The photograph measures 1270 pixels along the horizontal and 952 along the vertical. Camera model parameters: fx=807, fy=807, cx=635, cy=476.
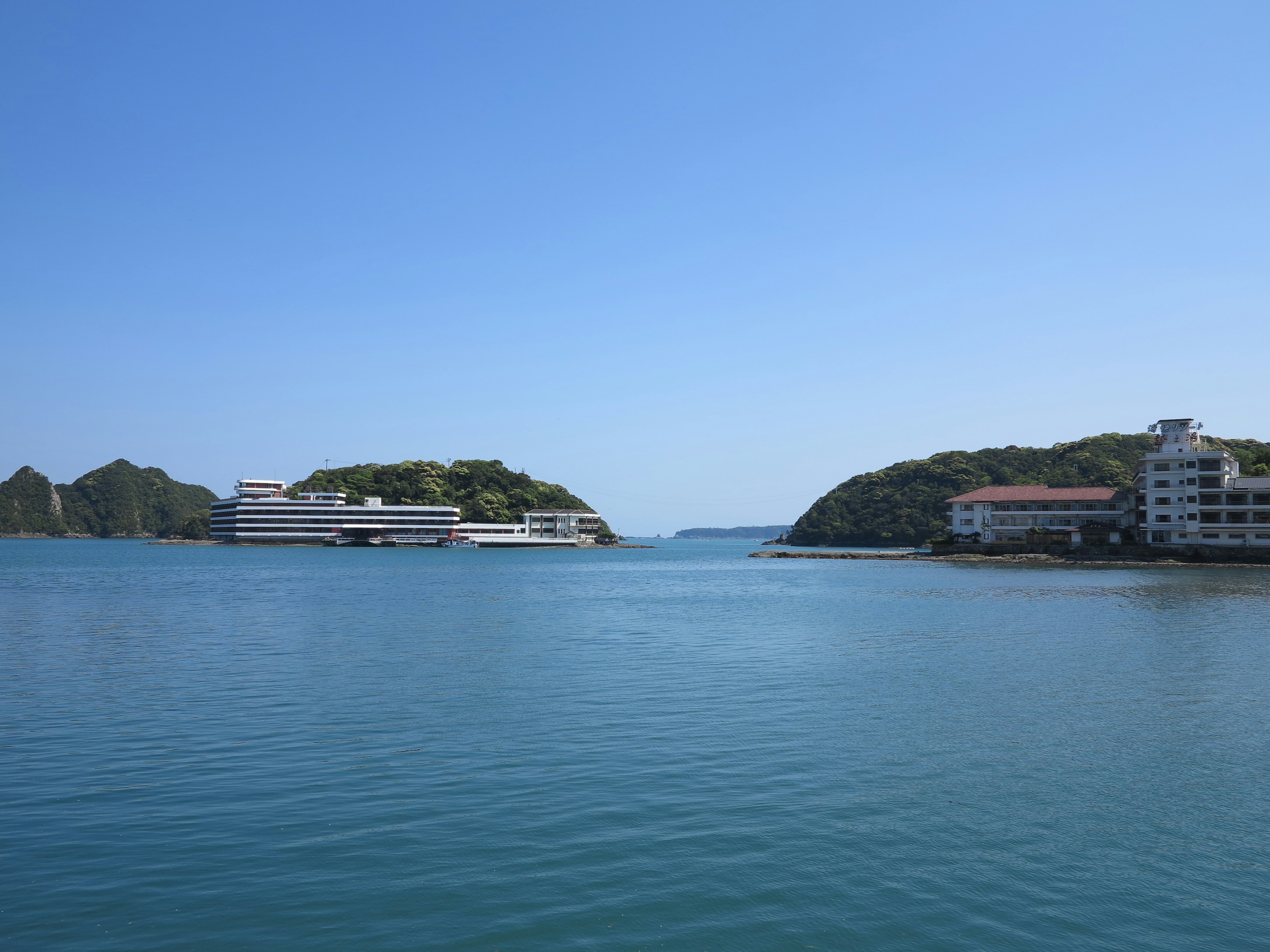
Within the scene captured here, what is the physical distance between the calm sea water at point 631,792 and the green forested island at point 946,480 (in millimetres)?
140963

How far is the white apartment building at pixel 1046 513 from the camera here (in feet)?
374

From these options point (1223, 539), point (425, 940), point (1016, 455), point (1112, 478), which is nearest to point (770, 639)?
point (425, 940)

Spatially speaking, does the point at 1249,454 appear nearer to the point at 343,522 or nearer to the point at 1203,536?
the point at 1203,536

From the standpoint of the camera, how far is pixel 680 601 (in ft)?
180

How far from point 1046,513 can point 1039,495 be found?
302 cm

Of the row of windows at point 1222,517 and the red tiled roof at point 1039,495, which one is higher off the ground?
the red tiled roof at point 1039,495

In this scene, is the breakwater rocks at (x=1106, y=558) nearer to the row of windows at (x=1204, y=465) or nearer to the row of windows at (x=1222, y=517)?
the row of windows at (x=1222, y=517)

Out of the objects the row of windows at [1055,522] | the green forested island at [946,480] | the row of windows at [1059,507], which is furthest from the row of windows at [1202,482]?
the green forested island at [946,480]

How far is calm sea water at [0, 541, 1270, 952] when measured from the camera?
911 centimetres

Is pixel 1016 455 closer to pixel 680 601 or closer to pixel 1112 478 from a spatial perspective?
pixel 1112 478

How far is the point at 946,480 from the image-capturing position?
7205 inches

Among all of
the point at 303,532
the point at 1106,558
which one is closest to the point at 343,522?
the point at 303,532

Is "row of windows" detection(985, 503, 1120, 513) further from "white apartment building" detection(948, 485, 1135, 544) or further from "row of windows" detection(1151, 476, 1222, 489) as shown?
"row of windows" detection(1151, 476, 1222, 489)

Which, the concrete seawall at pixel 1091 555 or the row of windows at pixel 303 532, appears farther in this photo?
the row of windows at pixel 303 532
